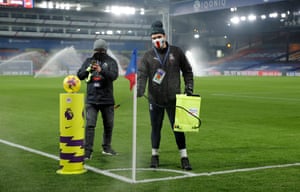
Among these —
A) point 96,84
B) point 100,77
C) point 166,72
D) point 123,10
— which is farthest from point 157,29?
point 123,10

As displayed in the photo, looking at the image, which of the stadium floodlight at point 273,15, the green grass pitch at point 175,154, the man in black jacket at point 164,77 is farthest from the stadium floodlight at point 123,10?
the man in black jacket at point 164,77

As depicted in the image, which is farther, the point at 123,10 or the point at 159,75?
the point at 123,10

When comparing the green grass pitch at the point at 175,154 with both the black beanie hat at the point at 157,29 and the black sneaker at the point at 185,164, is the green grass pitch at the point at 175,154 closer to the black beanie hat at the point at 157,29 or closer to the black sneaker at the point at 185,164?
the black sneaker at the point at 185,164

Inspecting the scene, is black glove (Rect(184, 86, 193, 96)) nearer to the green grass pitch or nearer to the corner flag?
the green grass pitch

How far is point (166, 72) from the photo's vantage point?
823 cm

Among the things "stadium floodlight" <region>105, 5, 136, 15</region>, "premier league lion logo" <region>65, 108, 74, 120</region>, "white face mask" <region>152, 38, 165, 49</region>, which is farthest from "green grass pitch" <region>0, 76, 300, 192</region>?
"stadium floodlight" <region>105, 5, 136, 15</region>

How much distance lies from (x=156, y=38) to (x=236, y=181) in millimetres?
2495

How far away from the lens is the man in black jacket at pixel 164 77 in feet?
27.0

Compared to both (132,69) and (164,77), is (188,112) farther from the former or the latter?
(132,69)

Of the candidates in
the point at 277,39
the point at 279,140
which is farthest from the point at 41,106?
the point at 277,39

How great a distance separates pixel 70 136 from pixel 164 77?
1731 mm

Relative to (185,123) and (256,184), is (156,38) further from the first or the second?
(256,184)

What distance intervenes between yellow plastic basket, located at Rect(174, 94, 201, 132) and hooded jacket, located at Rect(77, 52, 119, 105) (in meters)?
1.66

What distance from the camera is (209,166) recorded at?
27.6 ft
